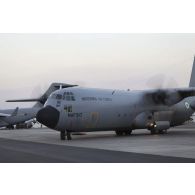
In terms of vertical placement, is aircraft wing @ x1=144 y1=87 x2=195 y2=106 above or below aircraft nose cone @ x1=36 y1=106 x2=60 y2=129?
above

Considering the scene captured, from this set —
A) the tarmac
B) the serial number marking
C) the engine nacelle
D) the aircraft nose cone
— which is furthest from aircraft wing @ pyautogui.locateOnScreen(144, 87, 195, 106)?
the aircraft nose cone

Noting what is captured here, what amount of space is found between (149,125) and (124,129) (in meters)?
2.34

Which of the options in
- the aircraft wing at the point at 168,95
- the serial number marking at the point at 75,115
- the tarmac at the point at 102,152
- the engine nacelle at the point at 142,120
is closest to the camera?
the tarmac at the point at 102,152

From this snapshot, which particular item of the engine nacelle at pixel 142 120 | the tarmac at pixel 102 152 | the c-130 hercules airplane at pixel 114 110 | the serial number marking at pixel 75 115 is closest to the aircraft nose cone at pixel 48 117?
the c-130 hercules airplane at pixel 114 110

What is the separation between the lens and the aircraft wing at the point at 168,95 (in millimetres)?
33469

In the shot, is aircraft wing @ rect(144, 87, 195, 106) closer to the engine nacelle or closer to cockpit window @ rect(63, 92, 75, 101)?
the engine nacelle

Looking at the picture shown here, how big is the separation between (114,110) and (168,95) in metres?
5.84

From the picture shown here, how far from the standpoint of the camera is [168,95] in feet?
111

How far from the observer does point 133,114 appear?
32.8 metres

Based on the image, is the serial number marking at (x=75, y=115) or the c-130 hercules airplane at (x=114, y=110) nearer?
the c-130 hercules airplane at (x=114, y=110)

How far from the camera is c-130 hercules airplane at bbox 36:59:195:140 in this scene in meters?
28.3

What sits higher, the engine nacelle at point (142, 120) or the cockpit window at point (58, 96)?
the cockpit window at point (58, 96)

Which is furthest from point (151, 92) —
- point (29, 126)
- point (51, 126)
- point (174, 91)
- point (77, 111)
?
point (29, 126)

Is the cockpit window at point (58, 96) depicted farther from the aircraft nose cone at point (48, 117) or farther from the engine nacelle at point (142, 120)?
the engine nacelle at point (142, 120)
